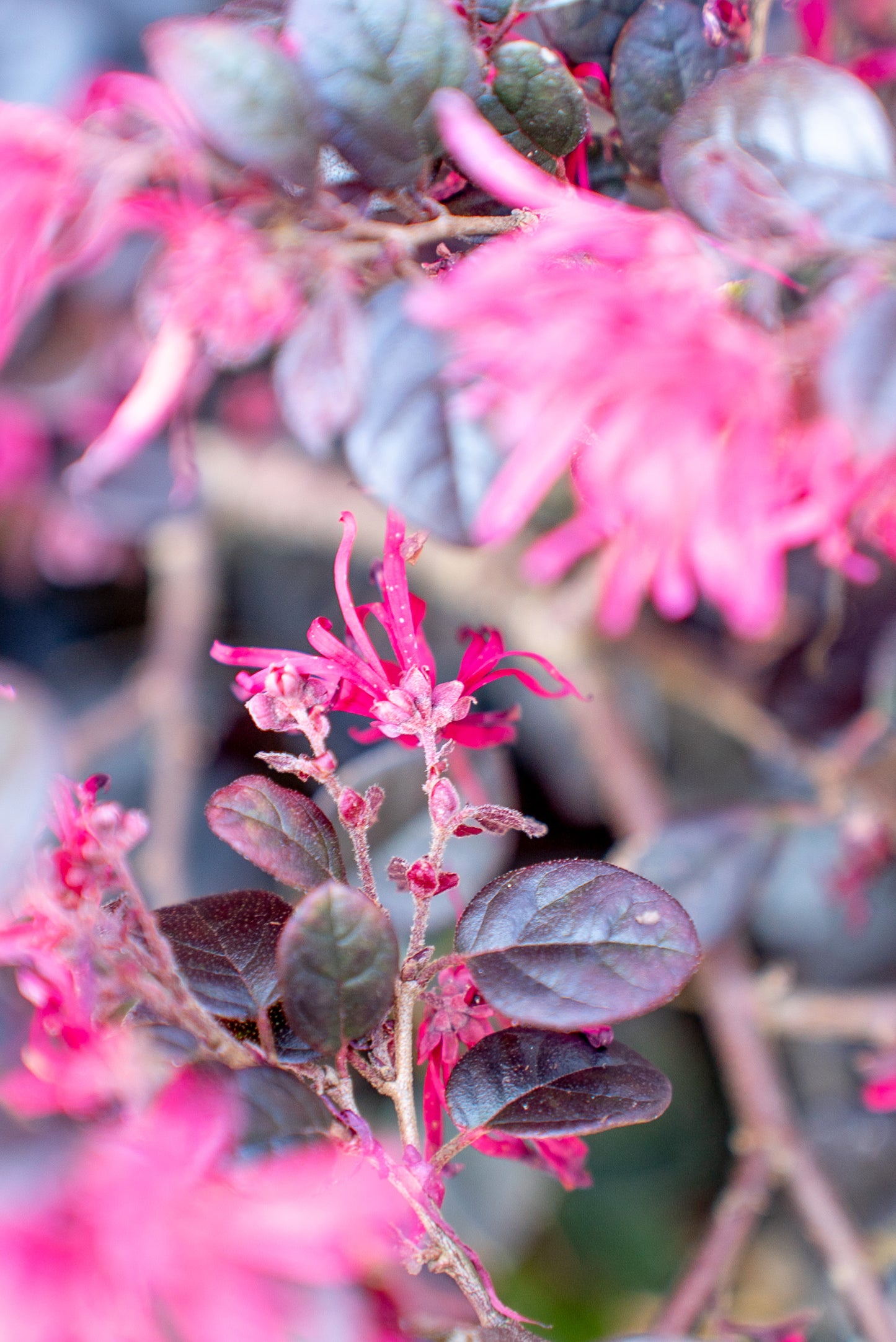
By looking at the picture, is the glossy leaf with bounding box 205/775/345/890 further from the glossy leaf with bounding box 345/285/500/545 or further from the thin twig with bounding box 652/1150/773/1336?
the thin twig with bounding box 652/1150/773/1336

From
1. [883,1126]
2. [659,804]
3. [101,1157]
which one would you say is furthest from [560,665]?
[101,1157]

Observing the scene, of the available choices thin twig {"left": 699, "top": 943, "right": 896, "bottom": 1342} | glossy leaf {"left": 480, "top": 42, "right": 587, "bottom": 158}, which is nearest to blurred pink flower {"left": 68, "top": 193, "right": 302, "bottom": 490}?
glossy leaf {"left": 480, "top": 42, "right": 587, "bottom": 158}

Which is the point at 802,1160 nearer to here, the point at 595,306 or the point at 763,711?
the point at 763,711

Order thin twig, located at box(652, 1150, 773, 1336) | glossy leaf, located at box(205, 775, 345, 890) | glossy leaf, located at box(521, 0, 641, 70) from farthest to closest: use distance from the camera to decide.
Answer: thin twig, located at box(652, 1150, 773, 1336)
glossy leaf, located at box(521, 0, 641, 70)
glossy leaf, located at box(205, 775, 345, 890)

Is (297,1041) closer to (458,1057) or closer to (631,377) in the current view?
(458,1057)

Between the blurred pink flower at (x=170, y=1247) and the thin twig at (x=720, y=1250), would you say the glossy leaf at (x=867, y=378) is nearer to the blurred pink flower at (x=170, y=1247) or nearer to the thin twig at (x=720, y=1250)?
the blurred pink flower at (x=170, y=1247)

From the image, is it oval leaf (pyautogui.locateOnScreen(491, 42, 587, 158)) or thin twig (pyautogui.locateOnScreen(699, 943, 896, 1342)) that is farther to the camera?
thin twig (pyautogui.locateOnScreen(699, 943, 896, 1342))

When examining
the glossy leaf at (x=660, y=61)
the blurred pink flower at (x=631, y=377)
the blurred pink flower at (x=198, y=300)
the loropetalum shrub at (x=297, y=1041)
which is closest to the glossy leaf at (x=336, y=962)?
the loropetalum shrub at (x=297, y=1041)

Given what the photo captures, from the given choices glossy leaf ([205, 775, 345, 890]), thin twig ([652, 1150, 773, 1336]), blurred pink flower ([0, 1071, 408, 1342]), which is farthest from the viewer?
thin twig ([652, 1150, 773, 1336])

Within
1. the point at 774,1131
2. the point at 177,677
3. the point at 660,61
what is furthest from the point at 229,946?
the point at 177,677
